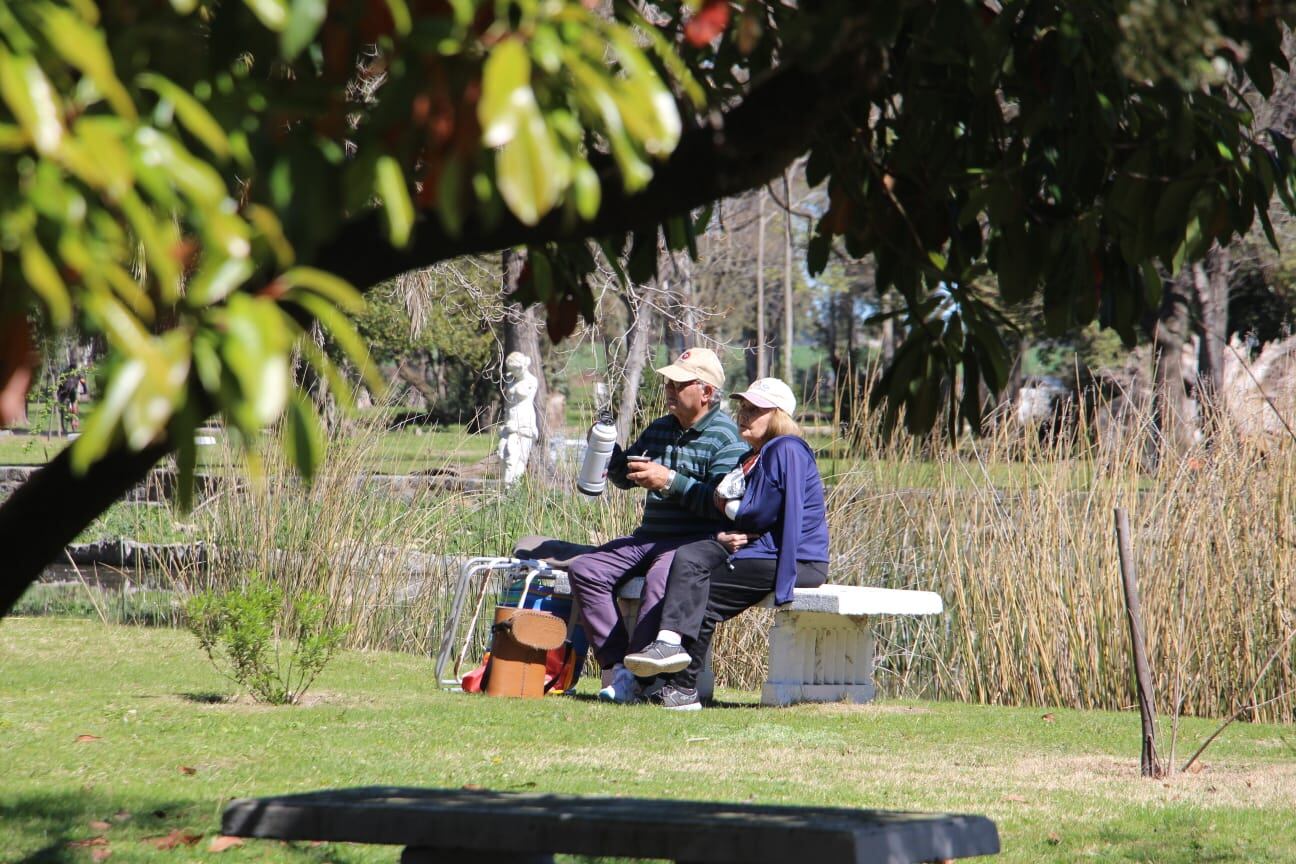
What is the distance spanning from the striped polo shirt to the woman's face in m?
0.08

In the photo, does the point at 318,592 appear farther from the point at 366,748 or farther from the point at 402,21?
the point at 402,21

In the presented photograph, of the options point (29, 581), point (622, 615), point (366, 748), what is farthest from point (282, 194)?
point (622, 615)

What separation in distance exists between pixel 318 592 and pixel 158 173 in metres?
7.62

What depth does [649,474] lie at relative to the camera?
711 cm

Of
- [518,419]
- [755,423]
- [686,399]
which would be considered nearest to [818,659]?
[755,423]

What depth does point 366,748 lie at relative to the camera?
5.39 m

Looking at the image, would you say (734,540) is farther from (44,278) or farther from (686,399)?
(44,278)

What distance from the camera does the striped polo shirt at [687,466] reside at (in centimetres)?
726

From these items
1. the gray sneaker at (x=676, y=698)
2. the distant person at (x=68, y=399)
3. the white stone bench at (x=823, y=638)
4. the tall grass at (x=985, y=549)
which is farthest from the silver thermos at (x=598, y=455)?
the distant person at (x=68, y=399)

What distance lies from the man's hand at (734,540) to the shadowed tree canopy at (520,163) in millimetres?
4080

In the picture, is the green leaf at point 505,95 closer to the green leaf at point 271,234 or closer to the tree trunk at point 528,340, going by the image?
the green leaf at point 271,234

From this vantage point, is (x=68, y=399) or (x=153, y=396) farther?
(x=68, y=399)

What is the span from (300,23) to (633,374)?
10.3m

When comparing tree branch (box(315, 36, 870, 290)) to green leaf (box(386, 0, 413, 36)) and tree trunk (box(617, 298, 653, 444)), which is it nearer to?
green leaf (box(386, 0, 413, 36))
